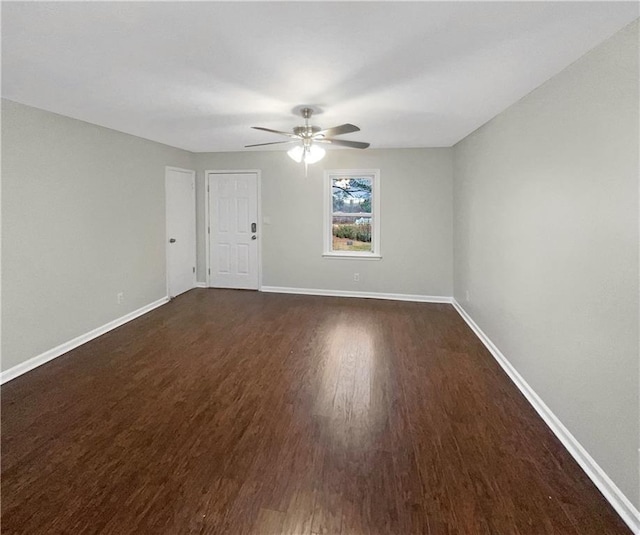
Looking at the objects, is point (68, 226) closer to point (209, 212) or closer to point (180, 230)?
point (180, 230)

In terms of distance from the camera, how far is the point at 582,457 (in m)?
2.10

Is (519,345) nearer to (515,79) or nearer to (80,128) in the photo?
(515,79)

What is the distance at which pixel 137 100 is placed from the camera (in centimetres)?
308

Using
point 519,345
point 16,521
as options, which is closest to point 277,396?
point 16,521

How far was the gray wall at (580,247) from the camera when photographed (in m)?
1.77

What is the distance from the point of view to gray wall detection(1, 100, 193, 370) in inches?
124

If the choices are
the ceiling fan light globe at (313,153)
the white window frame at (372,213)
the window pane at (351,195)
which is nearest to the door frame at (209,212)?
the white window frame at (372,213)

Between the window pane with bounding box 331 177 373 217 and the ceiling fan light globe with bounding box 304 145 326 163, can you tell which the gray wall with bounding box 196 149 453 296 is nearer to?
the window pane with bounding box 331 177 373 217

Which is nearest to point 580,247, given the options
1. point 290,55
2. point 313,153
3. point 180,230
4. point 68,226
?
point 290,55

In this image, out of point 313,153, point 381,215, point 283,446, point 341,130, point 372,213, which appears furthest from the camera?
point 372,213

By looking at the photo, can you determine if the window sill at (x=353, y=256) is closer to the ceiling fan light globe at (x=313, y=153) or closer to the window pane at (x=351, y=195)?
the window pane at (x=351, y=195)

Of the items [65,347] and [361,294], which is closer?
[65,347]

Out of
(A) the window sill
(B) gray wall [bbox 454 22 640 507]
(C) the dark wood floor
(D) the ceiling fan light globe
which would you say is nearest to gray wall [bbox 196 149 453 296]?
(A) the window sill

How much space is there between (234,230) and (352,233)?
1.96 m
